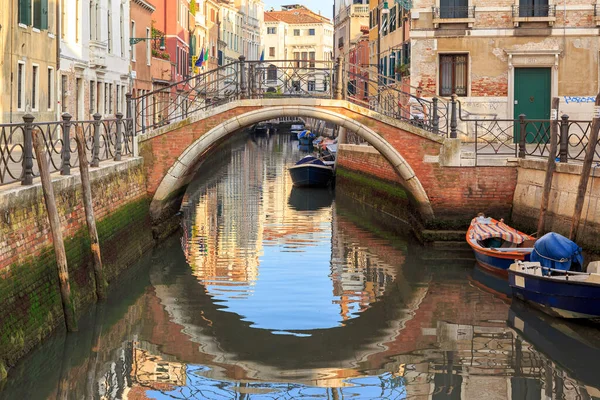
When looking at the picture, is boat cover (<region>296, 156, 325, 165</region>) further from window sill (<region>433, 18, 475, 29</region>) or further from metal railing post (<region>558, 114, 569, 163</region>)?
metal railing post (<region>558, 114, 569, 163</region>)

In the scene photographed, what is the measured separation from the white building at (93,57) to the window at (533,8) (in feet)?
35.9

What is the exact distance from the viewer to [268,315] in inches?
492

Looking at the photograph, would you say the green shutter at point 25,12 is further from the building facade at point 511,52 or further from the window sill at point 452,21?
the window sill at point 452,21

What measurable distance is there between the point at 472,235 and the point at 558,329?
14.6ft

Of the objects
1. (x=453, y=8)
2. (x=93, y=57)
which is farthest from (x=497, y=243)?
(x=93, y=57)

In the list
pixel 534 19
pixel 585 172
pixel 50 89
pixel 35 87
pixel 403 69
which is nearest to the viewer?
pixel 585 172

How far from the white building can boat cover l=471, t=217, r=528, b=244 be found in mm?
11971

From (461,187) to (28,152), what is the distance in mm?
9054

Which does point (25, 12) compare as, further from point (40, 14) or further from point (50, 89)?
point (50, 89)

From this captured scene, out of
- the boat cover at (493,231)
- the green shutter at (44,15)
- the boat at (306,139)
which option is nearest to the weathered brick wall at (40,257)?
the boat cover at (493,231)

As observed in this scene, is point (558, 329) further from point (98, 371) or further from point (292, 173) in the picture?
point (292, 173)

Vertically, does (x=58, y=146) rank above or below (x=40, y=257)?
above

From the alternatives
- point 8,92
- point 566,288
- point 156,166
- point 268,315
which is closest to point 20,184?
point 268,315

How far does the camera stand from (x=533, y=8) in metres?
24.7
